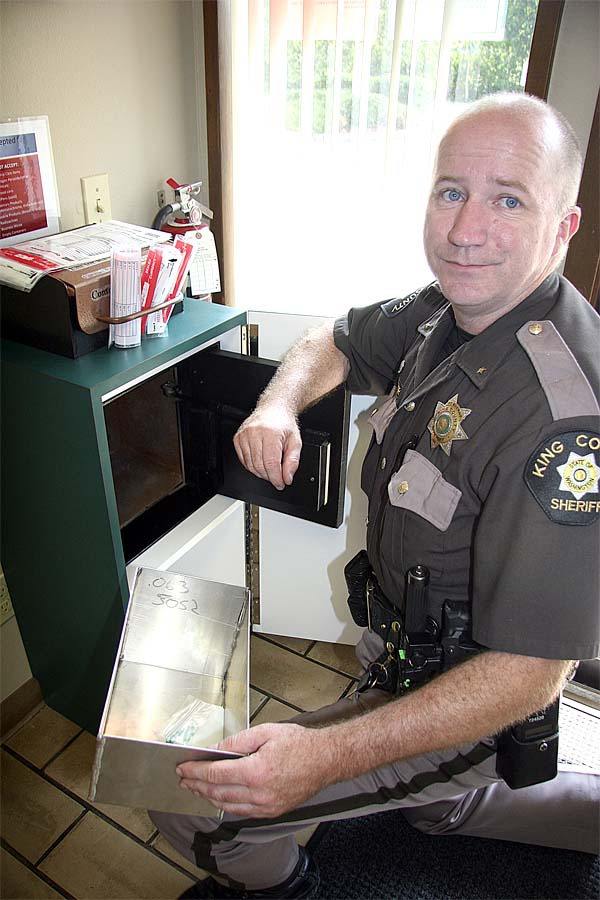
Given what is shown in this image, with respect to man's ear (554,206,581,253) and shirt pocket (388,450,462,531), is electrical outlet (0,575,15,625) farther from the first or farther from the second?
man's ear (554,206,581,253)

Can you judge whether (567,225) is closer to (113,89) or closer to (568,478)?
(568,478)

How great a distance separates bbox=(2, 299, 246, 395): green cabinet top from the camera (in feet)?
3.69

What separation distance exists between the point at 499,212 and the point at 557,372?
0.26m

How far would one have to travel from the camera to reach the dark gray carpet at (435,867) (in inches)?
53.4

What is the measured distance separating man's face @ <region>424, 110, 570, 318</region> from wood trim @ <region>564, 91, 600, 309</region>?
1.59 ft

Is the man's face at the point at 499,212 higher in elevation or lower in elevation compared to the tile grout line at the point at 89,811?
higher

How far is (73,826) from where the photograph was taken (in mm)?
1430

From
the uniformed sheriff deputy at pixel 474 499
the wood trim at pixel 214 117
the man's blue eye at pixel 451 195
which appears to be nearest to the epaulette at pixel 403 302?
the uniformed sheriff deputy at pixel 474 499

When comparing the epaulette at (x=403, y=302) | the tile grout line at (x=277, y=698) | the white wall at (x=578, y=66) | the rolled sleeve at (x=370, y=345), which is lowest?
the tile grout line at (x=277, y=698)

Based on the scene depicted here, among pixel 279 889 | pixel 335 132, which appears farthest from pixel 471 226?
pixel 279 889

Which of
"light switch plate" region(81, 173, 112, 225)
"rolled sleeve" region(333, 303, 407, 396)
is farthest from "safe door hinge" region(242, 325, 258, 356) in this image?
"light switch plate" region(81, 173, 112, 225)

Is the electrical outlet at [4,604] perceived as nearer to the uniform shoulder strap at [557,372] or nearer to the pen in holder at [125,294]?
the pen in holder at [125,294]

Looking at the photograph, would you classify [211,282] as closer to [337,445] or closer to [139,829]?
[337,445]

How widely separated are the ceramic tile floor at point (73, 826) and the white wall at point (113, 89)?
3.92 ft
